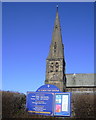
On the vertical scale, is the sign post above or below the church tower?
below

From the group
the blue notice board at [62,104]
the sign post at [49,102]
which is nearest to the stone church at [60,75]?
the sign post at [49,102]

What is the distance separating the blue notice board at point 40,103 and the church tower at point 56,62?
39.0 metres

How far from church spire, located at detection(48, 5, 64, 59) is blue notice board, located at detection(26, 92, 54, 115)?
43231mm

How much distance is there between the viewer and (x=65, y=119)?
426 inches

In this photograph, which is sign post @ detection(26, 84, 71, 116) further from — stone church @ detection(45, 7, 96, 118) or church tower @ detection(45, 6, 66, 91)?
church tower @ detection(45, 6, 66, 91)

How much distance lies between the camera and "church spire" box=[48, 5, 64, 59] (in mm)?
55969

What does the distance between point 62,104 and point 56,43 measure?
47.3m

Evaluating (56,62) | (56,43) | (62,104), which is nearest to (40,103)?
(62,104)

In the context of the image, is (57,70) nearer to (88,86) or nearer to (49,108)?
(88,86)

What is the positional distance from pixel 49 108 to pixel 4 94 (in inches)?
118

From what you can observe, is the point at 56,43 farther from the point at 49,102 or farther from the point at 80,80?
the point at 49,102

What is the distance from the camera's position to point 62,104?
11.4m

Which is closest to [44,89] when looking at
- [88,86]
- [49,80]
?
[49,80]

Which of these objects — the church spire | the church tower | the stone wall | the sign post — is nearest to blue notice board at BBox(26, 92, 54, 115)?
the sign post
